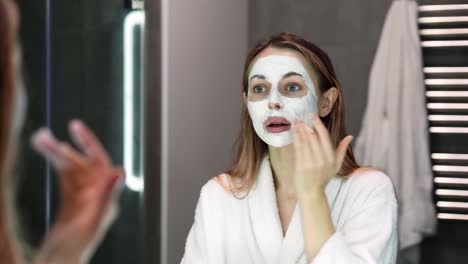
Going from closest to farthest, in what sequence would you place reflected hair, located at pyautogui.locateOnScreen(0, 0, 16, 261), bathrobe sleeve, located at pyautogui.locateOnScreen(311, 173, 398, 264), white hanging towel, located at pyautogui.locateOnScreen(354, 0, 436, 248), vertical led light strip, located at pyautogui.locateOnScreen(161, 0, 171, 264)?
1. reflected hair, located at pyautogui.locateOnScreen(0, 0, 16, 261)
2. bathrobe sleeve, located at pyautogui.locateOnScreen(311, 173, 398, 264)
3. vertical led light strip, located at pyautogui.locateOnScreen(161, 0, 171, 264)
4. white hanging towel, located at pyautogui.locateOnScreen(354, 0, 436, 248)

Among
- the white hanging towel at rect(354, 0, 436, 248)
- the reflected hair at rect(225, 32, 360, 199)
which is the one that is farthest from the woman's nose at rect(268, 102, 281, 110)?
the white hanging towel at rect(354, 0, 436, 248)

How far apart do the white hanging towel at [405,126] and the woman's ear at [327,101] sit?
901 mm

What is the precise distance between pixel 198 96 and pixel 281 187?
88cm

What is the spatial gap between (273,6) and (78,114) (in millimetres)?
1603

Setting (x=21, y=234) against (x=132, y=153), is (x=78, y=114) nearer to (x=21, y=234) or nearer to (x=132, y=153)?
(x=132, y=153)

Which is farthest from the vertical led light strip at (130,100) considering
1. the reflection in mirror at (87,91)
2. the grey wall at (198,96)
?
the grey wall at (198,96)

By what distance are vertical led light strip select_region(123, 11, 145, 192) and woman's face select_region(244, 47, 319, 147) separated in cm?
32

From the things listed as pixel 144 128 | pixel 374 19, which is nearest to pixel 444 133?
pixel 374 19

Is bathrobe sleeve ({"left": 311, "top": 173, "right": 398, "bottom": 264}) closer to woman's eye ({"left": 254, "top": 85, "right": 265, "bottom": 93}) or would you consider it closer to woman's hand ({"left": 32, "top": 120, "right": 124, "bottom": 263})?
woman's eye ({"left": 254, "top": 85, "right": 265, "bottom": 93})

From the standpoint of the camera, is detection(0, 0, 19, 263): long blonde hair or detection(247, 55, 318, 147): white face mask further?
detection(247, 55, 318, 147): white face mask

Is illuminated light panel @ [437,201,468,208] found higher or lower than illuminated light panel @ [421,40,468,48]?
lower

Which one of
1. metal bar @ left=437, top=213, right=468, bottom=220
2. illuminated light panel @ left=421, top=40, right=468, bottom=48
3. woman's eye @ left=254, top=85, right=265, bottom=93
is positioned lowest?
metal bar @ left=437, top=213, right=468, bottom=220

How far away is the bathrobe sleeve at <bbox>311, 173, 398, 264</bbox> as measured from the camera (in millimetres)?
1287

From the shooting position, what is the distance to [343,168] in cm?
143
